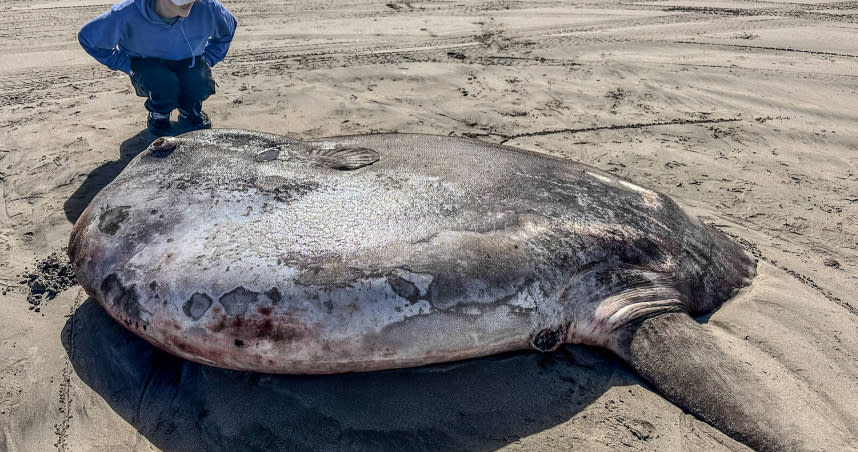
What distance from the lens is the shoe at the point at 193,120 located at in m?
4.94

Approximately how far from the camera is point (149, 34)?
440 centimetres

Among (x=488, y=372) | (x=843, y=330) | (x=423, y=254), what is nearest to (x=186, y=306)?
(x=423, y=254)

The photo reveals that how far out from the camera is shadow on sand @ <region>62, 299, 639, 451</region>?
2.35 meters

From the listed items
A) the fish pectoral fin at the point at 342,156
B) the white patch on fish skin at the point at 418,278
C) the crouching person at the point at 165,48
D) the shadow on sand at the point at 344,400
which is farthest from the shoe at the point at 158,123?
the white patch on fish skin at the point at 418,278

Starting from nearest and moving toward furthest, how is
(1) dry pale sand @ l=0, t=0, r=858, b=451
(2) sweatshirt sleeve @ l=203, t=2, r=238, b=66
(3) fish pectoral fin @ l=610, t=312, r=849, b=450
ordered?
(3) fish pectoral fin @ l=610, t=312, r=849, b=450 → (1) dry pale sand @ l=0, t=0, r=858, b=451 → (2) sweatshirt sleeve @ l=203, t=2, r=238, b=66

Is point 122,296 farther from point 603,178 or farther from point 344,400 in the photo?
point 603,178

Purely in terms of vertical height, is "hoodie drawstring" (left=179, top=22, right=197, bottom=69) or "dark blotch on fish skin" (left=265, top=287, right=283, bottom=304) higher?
"hoodie drawstring" (left=179, top=22, right=197, bottom=69)

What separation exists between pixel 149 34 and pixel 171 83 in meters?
Result: 0.42

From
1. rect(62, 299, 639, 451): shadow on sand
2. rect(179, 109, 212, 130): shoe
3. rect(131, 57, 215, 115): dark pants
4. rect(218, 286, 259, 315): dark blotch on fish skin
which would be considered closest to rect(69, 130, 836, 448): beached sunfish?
rect(218, 286, 259, 315): dark blotch on fish skin

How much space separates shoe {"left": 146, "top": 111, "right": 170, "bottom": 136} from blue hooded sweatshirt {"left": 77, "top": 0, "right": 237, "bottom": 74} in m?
0.42

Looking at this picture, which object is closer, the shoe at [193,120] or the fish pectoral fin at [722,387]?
the fish pectoral fin at [722,387]

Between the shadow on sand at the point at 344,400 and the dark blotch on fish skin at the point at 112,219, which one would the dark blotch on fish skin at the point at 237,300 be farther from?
the dark blotch on fish skin at the point at 112,219

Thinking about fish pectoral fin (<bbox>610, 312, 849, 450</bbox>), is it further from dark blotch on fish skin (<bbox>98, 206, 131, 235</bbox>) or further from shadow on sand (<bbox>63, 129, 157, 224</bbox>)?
shadow on sand (<bbox>63, 129, 157, 224</bbox>)

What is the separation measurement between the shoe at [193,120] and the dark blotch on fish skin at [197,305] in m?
3.03
